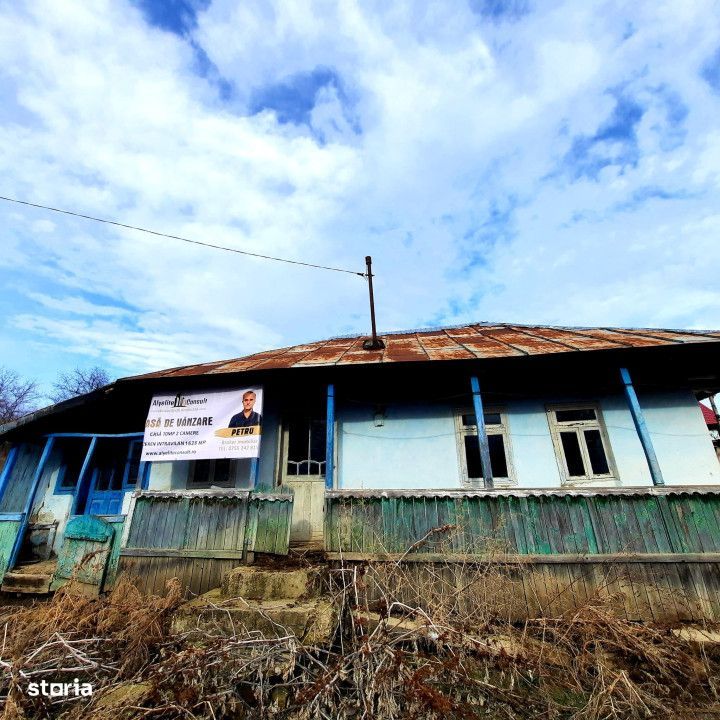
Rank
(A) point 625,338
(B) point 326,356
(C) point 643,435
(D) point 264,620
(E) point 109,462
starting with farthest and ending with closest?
(E) point 109,462 → (B) point 326,356 → (A) point 625,338 → (C) point 643,435 → (D) point 264,620

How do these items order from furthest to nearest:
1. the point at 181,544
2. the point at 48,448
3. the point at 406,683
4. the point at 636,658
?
the point at 48,448 < the point at 181,544 < the point at 636,658 < the point at 406,683

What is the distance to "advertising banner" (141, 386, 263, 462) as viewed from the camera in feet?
21.3

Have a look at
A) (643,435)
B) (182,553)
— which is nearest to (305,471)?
(182,553)

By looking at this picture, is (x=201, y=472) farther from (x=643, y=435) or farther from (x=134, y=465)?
(x=643, y=435)

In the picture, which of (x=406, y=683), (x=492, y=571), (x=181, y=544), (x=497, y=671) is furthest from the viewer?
(x=181, y=544)

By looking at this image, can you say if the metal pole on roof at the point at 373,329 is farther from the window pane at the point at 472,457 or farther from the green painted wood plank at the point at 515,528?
the green painted wood plank at the point at 515,528

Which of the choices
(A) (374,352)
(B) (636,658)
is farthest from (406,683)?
(A) (374,352)

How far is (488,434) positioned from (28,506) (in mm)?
9753

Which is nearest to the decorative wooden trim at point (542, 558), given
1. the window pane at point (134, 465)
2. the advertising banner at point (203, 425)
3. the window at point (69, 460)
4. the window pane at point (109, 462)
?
the advertising banner at point (203, 425)

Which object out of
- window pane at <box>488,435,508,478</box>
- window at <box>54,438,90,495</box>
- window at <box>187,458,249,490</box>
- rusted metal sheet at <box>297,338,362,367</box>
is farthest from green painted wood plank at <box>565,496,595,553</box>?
window at <box>54,438,90,495</box>

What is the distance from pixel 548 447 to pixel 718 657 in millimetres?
3332

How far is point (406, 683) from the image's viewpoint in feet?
10.5

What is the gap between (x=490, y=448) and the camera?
23.6 ft

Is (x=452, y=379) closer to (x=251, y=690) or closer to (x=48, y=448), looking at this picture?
(x=251, y=690)
